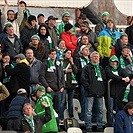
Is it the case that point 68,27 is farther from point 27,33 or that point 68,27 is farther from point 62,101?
point 62,101

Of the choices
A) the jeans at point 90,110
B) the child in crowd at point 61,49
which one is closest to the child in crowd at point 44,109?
the jeans at point 90,110

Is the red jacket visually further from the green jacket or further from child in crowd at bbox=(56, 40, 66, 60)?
the green jacket

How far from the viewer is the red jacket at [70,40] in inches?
760

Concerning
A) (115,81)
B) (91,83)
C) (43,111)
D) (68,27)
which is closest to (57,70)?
(91,83)

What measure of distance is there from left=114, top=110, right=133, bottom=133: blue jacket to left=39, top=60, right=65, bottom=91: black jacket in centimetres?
158

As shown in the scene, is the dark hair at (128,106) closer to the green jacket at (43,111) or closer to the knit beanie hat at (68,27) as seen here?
the green jacket at (43,111)

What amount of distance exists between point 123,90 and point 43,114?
271 centimetres

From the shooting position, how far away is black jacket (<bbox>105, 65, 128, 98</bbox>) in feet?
59.1

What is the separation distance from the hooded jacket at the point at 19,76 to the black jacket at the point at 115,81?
207cm

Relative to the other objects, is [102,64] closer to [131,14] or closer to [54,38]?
[54,38]

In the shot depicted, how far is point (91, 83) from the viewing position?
1772cm

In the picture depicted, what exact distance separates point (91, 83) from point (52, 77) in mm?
918

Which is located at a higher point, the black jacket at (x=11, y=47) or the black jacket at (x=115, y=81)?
the black jacket at (x=11, y=47)

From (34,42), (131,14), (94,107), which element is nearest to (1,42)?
(34,42)
